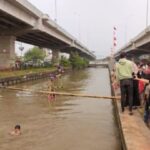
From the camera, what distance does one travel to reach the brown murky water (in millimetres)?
11233

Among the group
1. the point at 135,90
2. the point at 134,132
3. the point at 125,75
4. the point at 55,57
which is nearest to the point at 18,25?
the point at 135,90

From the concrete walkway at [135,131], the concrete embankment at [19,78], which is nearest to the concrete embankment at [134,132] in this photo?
the concrete walkway at [135,131]

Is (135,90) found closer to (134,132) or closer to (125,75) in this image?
(125,75)

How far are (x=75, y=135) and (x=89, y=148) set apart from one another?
5.47 ft

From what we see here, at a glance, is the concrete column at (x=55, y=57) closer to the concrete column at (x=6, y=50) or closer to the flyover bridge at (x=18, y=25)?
the flyover bridge at (x=18, y=25)

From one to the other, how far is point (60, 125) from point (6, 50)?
113 ft

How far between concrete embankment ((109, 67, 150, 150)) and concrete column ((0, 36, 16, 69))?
36350 mm

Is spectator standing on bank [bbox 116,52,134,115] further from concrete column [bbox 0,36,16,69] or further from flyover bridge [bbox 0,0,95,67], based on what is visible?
concrete column [bbox 0,36,16,69]

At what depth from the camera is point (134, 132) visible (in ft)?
32.2

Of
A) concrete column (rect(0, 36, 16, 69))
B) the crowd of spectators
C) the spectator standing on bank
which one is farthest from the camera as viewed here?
concrete column (rect(0, 36, 16, 69))

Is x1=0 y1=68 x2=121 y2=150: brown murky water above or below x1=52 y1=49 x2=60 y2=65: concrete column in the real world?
below

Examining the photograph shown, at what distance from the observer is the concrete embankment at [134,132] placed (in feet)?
28.3

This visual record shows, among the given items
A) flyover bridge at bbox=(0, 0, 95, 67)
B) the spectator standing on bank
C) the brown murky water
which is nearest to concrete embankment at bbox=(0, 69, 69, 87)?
flyover bridge at bbox=(0, 0, 95, 67)

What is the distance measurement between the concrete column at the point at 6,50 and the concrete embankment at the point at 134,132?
36.3 m
